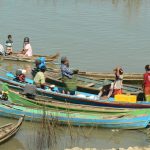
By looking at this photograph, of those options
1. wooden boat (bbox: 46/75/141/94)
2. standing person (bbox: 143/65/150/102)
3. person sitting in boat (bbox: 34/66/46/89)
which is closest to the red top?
standing person (bbox: 143/65/150/102)

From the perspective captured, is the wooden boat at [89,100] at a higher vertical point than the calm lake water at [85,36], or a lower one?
lower

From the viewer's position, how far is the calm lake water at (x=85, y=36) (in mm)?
13021

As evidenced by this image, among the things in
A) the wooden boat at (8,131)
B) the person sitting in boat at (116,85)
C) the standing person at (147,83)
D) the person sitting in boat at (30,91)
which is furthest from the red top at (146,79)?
the wooden boat at (8,131)

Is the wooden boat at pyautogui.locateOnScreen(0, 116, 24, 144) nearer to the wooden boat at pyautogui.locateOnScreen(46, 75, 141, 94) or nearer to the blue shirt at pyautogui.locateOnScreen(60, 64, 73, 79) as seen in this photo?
the blue shirt at pyautogui.locateOnScreen(60, 64, 73, 79)

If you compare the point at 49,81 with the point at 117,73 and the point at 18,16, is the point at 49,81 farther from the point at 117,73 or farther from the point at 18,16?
the point at 18,16

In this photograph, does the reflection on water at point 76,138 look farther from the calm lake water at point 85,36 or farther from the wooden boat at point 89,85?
the wooden boat at point 89,85

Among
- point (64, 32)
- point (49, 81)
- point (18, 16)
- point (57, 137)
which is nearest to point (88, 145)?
point (57, 137)

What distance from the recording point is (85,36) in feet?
88.8

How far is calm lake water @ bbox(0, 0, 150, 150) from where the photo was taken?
1302 centimetres

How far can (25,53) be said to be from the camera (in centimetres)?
2066

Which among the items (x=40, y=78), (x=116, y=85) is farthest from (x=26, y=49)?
(x=116, y=85)

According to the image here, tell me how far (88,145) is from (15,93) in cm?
295

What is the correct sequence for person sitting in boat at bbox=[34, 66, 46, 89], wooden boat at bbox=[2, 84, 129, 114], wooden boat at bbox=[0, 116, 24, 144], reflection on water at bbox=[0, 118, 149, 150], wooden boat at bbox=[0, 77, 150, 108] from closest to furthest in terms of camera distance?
wooden boat at bbox=[0, 116, 24, 144] < reflection on water at bbox=[0, 118, 149, 150] < wooden boat at bbox=[2, 84, 129, 114] < wooden boat at bbox=[0, 77, 150, 108] < person sitting in boat at bbox=[34, 66, 46, 89]

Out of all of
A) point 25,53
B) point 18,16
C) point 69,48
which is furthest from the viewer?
point 18,16
